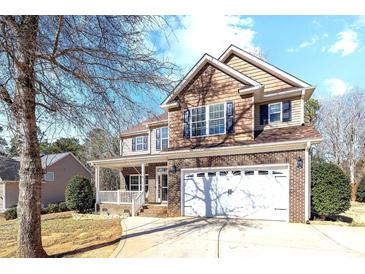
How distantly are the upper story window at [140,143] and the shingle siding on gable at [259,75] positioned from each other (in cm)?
783

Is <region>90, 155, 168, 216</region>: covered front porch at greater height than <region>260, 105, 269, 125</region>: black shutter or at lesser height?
lesser

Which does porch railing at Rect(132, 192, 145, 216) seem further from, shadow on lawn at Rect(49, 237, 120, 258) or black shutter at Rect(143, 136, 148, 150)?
shadow on lawn at Rect(49, 237, 120, 258)

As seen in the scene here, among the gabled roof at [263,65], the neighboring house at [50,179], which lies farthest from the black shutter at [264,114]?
the neighboring house at [50,179]

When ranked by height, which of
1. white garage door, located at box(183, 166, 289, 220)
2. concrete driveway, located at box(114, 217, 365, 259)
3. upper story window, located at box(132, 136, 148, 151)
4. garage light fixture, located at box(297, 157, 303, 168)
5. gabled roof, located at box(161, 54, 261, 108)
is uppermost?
gabled roof, located at box(161, 54, 261, 108)

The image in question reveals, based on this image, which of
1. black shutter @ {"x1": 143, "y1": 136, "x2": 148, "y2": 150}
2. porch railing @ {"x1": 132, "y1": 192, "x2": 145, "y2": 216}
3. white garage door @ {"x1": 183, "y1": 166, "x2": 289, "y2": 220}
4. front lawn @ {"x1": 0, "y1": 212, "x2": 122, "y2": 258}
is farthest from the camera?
black shutter @ {"x1": 143, "y1": 136, "x2": 148, "y2": 150}

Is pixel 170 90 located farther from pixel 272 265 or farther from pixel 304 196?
pixel 304 196

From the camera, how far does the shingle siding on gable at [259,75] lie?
14023 mm

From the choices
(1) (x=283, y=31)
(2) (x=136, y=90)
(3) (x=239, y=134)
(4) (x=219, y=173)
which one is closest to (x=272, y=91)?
(3) (x=239, y=134)

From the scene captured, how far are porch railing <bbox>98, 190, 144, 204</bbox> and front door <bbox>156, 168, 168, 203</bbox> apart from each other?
2046 millimetres

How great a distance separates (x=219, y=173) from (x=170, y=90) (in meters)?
6.10

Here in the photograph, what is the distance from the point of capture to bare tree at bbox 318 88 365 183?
3047 cm

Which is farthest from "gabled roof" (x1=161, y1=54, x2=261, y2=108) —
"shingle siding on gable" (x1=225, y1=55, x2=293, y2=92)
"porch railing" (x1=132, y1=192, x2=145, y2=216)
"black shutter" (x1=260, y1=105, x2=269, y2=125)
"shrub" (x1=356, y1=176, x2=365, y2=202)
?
"shrub" (x1=356, y1=176, x2=365, y2=202)

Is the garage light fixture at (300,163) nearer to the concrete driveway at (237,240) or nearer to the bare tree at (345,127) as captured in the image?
the concrete driveway at (237,240)

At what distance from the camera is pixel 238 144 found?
39.5ft
